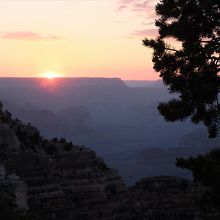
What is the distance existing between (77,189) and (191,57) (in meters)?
24.3

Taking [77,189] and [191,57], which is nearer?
[191,57]

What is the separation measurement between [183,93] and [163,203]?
66.1 feet

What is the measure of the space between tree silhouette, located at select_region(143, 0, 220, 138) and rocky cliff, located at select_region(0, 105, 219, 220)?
15.7m

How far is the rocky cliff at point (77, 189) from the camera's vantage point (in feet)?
131

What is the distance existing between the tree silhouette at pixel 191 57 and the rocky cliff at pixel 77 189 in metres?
15.7

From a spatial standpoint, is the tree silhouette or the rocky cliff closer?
the tree silhouette

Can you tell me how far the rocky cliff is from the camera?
131ft

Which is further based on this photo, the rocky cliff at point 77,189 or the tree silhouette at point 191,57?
the rocky cliff at point 77,189

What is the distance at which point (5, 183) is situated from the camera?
33.2m

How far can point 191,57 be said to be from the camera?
2161 centimetres

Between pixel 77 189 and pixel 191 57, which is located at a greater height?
pixel 191 57

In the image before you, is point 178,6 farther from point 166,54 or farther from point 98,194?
point 98,194

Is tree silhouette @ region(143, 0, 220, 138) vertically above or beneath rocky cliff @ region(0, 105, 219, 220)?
above

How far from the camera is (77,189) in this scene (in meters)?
44.4
